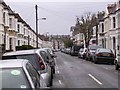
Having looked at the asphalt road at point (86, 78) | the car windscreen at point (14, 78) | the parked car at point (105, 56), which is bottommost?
the asphalt road at point (86, 78)

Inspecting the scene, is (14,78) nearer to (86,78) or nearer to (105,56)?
(86,78)

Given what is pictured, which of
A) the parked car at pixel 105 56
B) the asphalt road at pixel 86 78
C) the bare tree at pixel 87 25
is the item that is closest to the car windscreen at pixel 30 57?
the asphalt road at pixel 86 78

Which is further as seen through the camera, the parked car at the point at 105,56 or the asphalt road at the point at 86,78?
the parked car at the point at 105,56

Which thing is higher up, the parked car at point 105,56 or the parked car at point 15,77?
the parked car at point 15,77

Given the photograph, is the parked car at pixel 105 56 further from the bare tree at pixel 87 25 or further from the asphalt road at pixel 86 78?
the bare tree at pixel 87 25

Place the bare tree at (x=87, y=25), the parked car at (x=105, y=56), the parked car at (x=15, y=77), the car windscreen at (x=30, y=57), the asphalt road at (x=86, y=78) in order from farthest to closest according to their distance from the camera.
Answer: the bare tree at (x=87, y=25) → the parked car at (x=105, y=56) → the asphalt road at (x=86, y=78) → the car windscreen at (x=30, y=57) → the parked car at (x=15, y=77)

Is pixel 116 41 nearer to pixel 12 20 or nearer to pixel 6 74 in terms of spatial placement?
pixel 12 20

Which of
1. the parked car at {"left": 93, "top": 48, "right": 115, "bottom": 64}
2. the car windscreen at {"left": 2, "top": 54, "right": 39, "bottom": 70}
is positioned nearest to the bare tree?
the parked car at {"left": 93, "top": 48, "right": 115, "bottom": 64}

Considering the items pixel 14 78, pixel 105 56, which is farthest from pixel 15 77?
pixel 105 56

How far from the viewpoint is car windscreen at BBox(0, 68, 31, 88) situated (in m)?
5.14

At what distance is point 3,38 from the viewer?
1564 inches

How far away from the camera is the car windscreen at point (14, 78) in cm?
514

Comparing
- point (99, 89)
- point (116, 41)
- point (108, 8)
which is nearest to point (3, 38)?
point (116, 41)

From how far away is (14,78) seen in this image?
Answer: 5270mm
